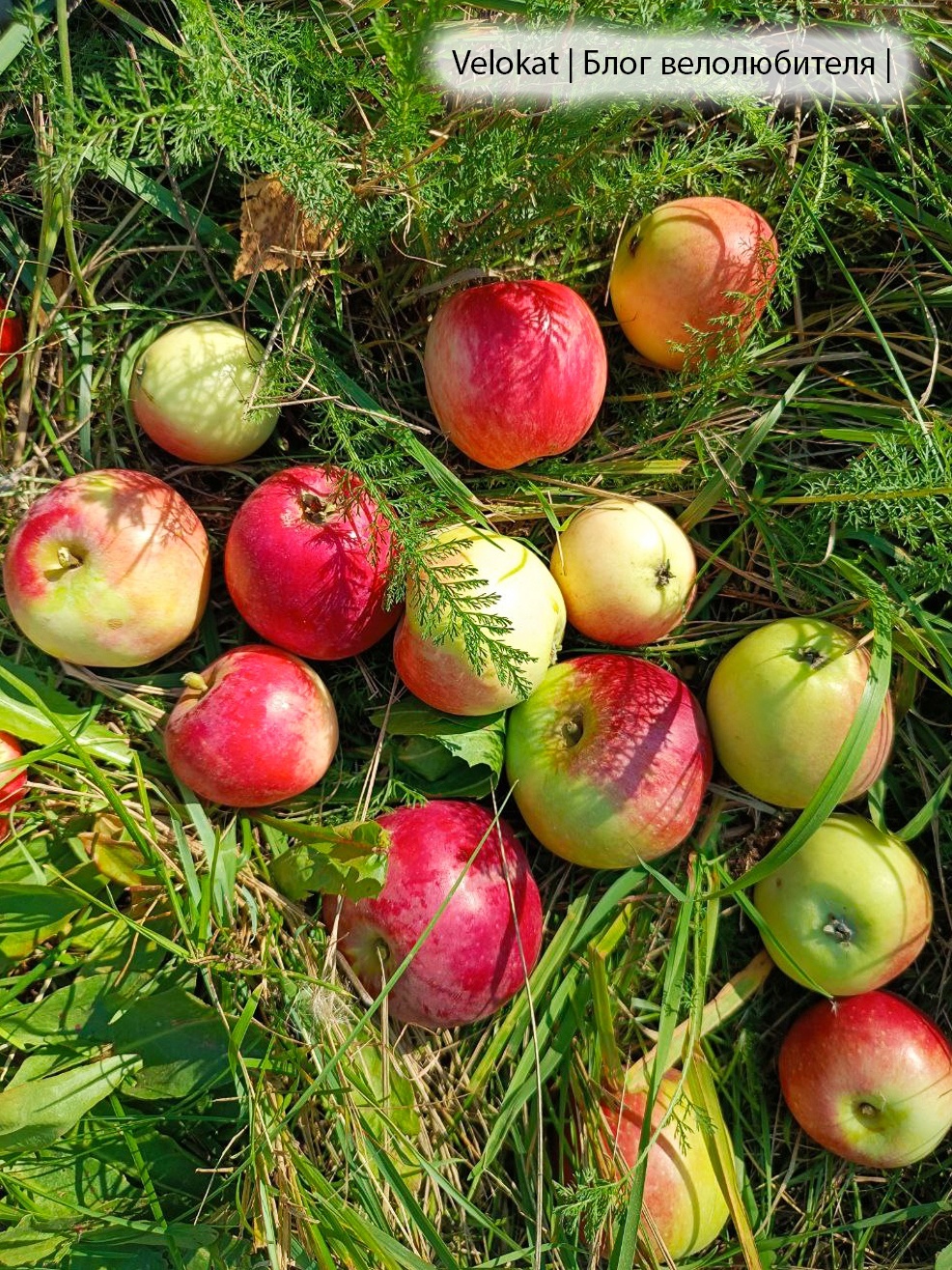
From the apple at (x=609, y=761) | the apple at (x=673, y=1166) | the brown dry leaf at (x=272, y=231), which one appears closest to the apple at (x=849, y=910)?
the apple at (x=609, y=761)

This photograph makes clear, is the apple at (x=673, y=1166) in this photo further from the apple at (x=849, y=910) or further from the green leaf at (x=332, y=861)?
the green leaf at (x=332, y=861)

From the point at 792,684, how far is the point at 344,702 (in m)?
0.95

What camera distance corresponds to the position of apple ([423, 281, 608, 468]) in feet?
5.57

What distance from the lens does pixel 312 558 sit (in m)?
1.71

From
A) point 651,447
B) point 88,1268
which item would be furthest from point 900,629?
point 88,1268

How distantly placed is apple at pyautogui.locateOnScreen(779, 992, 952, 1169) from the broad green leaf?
1.44 m

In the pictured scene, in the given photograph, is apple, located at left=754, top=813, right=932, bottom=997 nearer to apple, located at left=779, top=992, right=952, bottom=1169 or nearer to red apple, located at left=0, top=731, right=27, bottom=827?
apple, located at left=779, top=992, right=952, bottom=1169

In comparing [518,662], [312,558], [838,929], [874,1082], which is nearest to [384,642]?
Result: [312,558]

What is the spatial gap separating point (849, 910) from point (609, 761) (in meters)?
0.61

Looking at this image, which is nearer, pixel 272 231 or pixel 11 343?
pixel 272 231

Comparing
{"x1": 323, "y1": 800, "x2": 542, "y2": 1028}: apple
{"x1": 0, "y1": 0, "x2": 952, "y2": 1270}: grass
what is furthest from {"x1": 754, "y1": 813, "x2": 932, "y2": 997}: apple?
{"x1": 323, "y1": 800, "x2": 542, "y2": 1028}: apple

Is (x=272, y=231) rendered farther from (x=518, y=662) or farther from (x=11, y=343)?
(x=518, y=662)

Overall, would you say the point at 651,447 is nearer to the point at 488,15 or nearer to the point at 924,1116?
the point at 488,15

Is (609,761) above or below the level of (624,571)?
below
